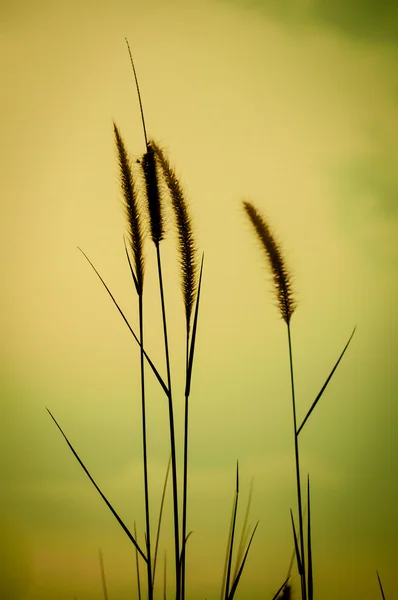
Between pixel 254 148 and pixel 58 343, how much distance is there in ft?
2.09

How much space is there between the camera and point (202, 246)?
118cm

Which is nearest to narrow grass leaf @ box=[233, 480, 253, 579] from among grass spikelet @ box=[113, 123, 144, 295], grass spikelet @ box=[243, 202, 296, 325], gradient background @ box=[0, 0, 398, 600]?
gradient background @ box=[0, 0, 398, 600]

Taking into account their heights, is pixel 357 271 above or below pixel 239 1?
below

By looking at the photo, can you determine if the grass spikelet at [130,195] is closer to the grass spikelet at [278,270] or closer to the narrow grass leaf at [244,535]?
the grass spikelet at [278,270]

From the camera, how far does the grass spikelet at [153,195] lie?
0.84 m

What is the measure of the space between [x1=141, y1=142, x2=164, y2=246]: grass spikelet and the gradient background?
13.2 inches

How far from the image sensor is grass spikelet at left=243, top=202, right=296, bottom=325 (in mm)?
877

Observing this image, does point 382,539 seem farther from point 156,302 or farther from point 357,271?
point 156,302

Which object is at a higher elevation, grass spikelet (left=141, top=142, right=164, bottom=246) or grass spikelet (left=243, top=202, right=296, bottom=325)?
grass spikelet (left=141, top=142, right=164, bottom=246)

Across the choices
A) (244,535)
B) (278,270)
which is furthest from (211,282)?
(244,535)

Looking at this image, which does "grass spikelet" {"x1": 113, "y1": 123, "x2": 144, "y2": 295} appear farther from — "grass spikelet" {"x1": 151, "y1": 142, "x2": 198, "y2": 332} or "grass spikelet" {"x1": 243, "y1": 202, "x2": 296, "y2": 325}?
"grass spikelet" {"x1": 243, "y1": 202, "x2": 296, "y2": 325}

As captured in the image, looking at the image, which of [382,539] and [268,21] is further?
[268,21]

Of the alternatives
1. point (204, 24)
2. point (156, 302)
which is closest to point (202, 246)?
point (156, 302)

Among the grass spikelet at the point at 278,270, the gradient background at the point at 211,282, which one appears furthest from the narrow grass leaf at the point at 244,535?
the grass spikelet at the point at 278,270
